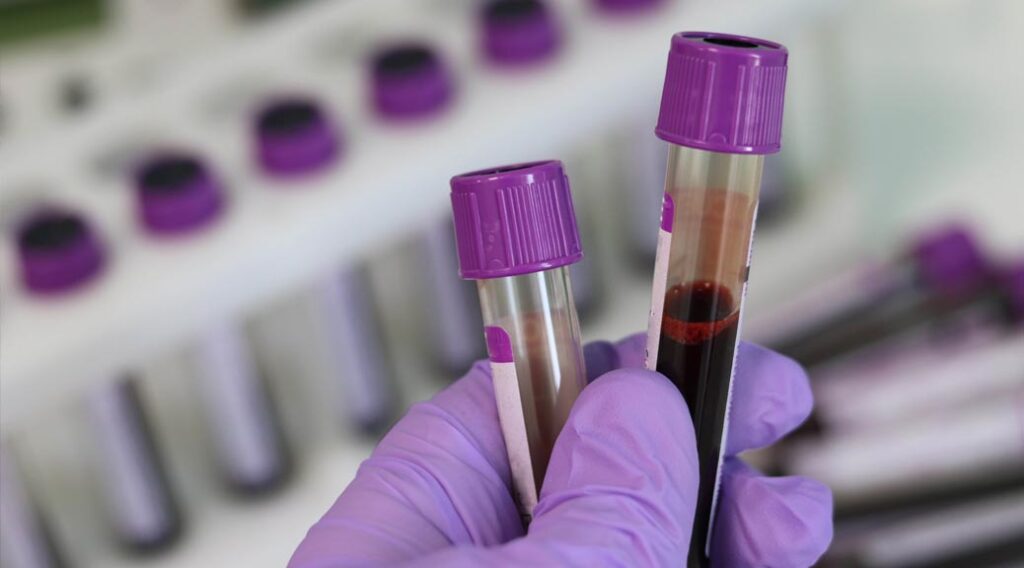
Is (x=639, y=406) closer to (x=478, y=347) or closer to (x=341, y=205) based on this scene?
(x=341, y=205)

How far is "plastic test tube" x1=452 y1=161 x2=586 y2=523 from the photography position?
0.37 metres

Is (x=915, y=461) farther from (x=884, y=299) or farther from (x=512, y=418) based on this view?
(x=512, y=418)

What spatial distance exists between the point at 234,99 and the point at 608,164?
1.03 feet

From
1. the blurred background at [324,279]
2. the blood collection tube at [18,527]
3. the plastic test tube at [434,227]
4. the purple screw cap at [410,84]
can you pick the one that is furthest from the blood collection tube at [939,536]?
the blood collection tube at [18,527]

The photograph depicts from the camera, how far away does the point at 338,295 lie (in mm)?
712

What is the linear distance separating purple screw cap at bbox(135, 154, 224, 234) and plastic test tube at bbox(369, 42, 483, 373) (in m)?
0.12

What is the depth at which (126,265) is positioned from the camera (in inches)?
24.0

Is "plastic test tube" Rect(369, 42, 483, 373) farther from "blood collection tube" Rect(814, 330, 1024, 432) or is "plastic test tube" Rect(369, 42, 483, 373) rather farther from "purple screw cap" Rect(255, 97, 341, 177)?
"blood collection tube" Rect(814, 330, 1024, 432)

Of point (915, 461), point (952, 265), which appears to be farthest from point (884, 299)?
point (915, 461)

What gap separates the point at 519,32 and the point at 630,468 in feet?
1.25

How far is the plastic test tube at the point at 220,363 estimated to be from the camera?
62 centimetres

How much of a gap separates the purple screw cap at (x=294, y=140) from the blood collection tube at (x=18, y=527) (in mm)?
223

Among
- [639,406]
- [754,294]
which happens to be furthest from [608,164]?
[639,406]

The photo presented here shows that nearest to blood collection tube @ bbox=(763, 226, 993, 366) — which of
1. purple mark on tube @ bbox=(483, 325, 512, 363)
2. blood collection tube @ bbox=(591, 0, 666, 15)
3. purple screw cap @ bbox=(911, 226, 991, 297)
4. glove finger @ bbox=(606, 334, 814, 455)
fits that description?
purple screw cap @ bbox=(911, 226, 991, 297)
